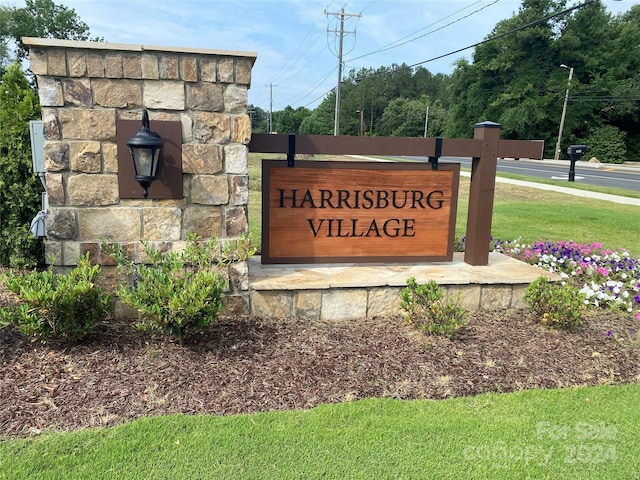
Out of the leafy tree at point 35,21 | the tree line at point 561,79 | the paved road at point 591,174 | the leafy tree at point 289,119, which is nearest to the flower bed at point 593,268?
the paved road at point 591,174

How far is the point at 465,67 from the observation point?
48.5 metres

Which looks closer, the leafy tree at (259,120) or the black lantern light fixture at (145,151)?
the black lantern light fixture at (145,151)

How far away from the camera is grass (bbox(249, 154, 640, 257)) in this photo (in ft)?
25.4

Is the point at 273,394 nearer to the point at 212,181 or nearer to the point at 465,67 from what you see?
the point at 212,181

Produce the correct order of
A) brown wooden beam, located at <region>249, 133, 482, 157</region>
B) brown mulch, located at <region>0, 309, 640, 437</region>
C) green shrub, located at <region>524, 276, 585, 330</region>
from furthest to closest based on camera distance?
brown wooden beam, located at <region>249, 133, 482, 157</region>
green shrub, located at <region>524, 276, 585, 330</region>
brown mulch, located at <region>0, 309, 640, 437</region>

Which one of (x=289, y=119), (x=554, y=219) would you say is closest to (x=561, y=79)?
(x=554, y=219)

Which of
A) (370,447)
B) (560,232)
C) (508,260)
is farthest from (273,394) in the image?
(560,232)

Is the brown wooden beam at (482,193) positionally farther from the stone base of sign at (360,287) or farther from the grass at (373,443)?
the grass at (373,443)

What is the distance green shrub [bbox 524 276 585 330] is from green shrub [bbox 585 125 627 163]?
125ft

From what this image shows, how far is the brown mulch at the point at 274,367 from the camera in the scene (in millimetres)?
2682

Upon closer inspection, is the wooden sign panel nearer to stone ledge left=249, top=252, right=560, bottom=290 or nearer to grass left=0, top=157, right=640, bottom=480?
stone ledge left=249, top=252, right=560, bottom=290

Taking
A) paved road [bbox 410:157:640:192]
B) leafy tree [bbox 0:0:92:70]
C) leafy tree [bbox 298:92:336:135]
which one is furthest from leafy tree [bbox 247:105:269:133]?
paved road [bbox 410:157:640:192]

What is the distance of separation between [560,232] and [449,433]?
664 centimetres

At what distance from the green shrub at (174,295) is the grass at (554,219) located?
10.7 feet
